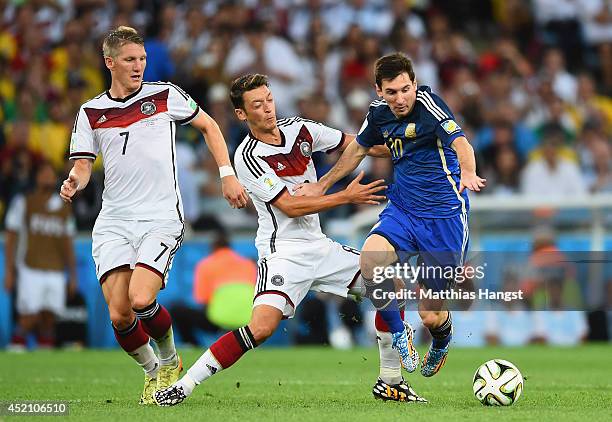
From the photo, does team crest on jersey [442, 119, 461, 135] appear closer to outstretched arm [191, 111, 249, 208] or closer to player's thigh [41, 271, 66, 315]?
outstretched arm [191, 111, 249, 208]

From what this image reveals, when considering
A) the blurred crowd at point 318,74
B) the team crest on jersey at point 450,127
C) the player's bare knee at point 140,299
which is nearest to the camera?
the team crest on jersey at point 450,127

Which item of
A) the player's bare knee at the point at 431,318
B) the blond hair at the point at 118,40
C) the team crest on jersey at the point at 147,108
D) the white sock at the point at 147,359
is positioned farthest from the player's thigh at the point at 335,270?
the blond hair at the point at 118,40

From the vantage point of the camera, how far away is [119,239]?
8.66 m

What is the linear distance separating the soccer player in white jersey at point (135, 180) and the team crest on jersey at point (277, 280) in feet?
2.66

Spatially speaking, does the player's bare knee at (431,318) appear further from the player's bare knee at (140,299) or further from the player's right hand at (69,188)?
the player's right hand at (69,188)

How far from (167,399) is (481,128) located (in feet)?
34.7

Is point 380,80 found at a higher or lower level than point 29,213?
higher

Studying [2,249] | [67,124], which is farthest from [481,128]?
[2,249]

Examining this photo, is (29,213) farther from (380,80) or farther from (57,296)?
(380,80)

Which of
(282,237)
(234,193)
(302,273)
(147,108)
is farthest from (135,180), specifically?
(302,273)

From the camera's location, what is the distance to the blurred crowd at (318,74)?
16781mm

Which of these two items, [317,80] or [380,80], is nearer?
[380,80]

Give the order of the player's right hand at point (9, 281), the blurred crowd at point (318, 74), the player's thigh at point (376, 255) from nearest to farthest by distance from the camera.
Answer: the player's thigh at point (376, 255)
the player's right hand at point (9, 281)
the blurred crowd at point (318, 74)

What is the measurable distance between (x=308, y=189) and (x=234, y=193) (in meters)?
0.66
